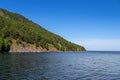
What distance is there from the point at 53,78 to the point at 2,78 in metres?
13.2

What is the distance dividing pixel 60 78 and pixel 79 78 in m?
5.31

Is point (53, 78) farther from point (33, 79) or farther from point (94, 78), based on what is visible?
point (94, 78)

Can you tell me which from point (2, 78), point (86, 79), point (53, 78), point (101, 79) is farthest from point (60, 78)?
point (2, 78)

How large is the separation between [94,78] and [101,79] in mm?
2109

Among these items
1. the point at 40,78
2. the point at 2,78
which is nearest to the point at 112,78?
the point at 40,78

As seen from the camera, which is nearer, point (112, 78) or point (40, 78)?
point (40, 78)

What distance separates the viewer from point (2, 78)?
189 ft

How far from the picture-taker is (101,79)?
2447 inches

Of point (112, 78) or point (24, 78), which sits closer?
point (24, 78)

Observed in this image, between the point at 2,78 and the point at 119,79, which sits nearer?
the point at 2,78

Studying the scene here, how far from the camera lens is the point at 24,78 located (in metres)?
58.8

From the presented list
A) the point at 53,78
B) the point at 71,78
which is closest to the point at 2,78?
the point at 53,78

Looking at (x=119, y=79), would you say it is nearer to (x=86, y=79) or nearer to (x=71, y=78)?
(x=86, y=79)

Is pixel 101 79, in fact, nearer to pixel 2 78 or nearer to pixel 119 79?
pixel 119 79
